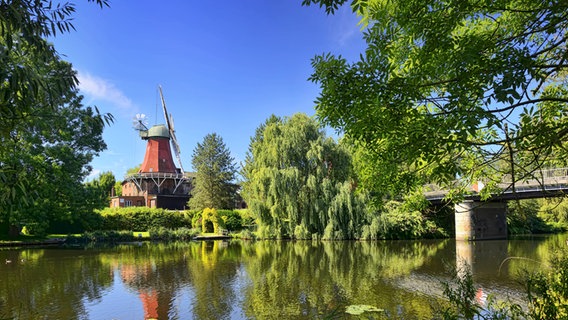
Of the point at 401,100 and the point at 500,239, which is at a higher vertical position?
the point at 401,100

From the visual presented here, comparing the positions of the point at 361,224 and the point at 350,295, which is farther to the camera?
the point at 361,224

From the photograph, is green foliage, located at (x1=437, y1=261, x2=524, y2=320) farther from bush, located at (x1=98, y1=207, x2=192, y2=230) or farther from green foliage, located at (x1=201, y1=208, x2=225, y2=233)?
bush, located at (x1=98, y1=207, x2=192, y2=230)

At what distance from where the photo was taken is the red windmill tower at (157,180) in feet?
175

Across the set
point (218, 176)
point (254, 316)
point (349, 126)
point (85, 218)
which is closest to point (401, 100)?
point (349, 126)

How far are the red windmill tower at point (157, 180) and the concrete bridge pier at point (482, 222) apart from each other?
35630mm

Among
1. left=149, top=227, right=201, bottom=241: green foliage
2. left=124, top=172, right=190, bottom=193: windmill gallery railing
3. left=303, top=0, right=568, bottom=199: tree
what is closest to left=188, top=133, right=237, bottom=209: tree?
left=124, top=172, right=190, bottom=193: windmill gallery railing

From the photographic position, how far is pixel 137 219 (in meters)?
38.5

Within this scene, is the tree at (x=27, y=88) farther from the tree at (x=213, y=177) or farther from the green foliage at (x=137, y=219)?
the tree at (x=213, y=177)

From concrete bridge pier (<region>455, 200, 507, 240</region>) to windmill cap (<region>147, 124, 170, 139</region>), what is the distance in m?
40.7

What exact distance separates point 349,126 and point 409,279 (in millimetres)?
10980

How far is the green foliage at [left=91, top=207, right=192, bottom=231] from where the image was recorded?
3736cm

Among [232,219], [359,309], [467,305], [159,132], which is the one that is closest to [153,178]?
[159,132]

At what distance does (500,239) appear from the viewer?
31.9 metres

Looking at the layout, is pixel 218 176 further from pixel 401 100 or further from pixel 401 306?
pixel 401 100
